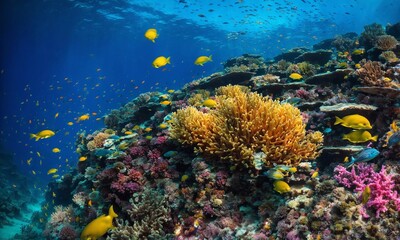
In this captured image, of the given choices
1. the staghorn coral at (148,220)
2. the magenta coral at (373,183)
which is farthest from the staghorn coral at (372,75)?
the staghorn coral at (148,220)

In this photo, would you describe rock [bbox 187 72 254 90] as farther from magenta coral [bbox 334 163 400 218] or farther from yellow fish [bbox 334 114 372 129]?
magenta coral [bbox 334 163 400 218]

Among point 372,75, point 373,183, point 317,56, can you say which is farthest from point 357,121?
point 317,56

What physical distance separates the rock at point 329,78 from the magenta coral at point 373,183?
4064mm

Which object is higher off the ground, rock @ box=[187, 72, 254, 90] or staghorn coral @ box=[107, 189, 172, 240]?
rock @ box=[187, 72, 254, 90]

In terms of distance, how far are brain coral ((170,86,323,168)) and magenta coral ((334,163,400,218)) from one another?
2.44ft

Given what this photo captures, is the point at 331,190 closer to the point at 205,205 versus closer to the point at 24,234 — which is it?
the point at 205,205

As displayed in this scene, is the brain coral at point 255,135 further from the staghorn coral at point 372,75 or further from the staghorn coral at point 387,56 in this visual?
the staghorn coral at point 387,56

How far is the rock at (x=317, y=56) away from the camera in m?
12.1

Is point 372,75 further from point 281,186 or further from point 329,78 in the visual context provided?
point 281,186

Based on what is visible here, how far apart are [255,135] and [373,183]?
6.51 ft

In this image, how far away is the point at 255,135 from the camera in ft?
16.6

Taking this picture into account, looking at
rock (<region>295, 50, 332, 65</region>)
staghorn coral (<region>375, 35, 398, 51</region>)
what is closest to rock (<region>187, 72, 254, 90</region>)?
rock (<region>295, 50, 332, 65</region>)

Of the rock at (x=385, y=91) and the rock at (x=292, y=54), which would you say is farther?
the rock at (x=292, y=54)

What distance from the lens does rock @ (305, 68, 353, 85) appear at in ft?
25.9
